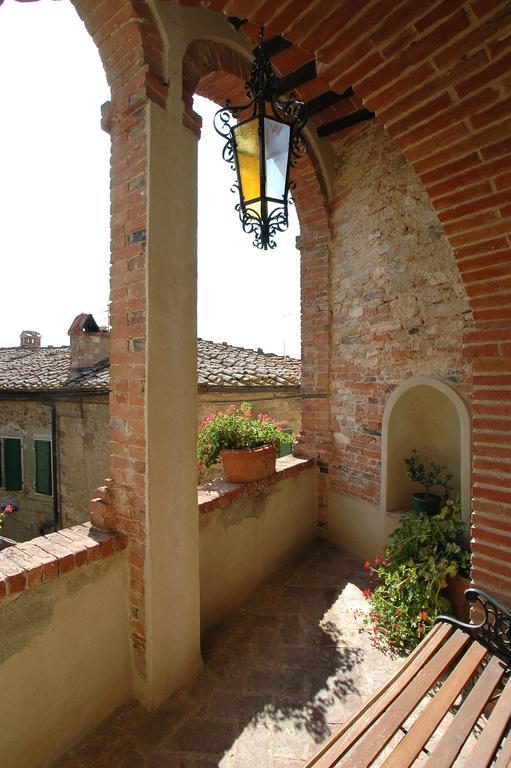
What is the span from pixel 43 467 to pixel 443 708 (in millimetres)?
9568

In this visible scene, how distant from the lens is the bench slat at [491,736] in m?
1.44

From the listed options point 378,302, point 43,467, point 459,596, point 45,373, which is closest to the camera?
point 459,596

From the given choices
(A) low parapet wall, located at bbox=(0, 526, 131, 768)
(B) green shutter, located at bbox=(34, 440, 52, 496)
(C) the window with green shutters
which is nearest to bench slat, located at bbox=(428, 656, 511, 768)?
(A) low parapet wall, located at bbox=(0, 526, 131, 768)

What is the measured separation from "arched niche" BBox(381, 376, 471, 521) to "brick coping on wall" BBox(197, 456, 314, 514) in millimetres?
1050

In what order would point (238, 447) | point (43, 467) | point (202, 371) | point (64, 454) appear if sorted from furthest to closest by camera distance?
point (43, 467) < point (64, 454) < point (202, 371) < point (238, 447)

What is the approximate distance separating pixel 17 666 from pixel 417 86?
325 centimetres

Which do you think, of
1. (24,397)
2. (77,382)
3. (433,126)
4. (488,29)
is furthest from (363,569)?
(24,397)

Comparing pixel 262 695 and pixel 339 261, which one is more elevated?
pixel 339 261

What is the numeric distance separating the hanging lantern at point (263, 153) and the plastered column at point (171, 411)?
16.2 inches

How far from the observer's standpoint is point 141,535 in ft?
8.15

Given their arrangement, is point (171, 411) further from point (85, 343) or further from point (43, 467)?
point (43, 467)

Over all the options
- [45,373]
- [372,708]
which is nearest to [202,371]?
[45,373]

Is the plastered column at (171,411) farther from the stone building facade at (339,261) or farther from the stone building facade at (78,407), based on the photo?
the stone building facade at (78,407)

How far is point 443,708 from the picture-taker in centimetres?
168
